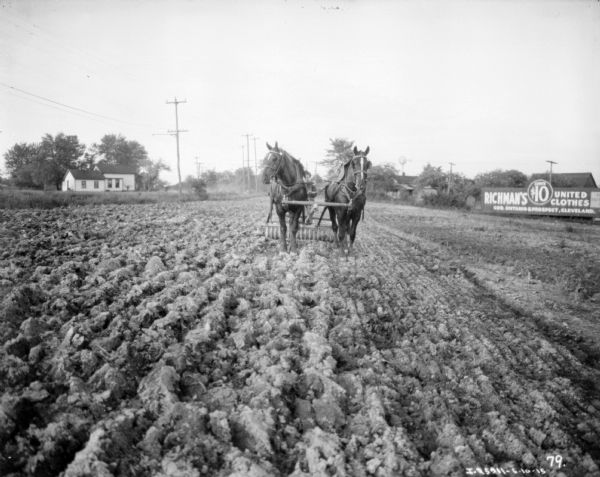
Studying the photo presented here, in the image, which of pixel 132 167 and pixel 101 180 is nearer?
pixel 101 180

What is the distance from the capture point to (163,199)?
34438 millimetres

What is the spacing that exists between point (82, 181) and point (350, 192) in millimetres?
56923

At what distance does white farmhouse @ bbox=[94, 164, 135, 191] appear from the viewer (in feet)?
191

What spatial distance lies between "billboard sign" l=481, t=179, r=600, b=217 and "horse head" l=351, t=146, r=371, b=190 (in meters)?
23.1

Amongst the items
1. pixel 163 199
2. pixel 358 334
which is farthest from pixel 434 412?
pixel 163 199

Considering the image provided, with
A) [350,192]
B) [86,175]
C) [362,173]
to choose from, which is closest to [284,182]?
[350,192]

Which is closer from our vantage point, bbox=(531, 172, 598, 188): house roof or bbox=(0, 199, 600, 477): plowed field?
bbox=(0, 199, 600, 477): plowed field

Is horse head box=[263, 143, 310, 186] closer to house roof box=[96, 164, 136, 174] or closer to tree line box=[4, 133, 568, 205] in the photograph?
tree line box=[4, 133, 568, 205]

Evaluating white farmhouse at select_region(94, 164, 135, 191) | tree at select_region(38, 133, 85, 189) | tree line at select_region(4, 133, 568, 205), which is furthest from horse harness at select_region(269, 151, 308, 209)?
white farmhouse at select_region(94, 164, 135, 191)

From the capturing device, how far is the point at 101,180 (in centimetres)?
5653

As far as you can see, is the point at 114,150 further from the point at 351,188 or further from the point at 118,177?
the point at 351,188

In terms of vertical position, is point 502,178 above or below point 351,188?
above

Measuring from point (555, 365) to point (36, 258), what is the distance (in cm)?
819

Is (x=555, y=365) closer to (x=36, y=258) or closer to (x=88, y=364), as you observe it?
(x=88, y=364)
